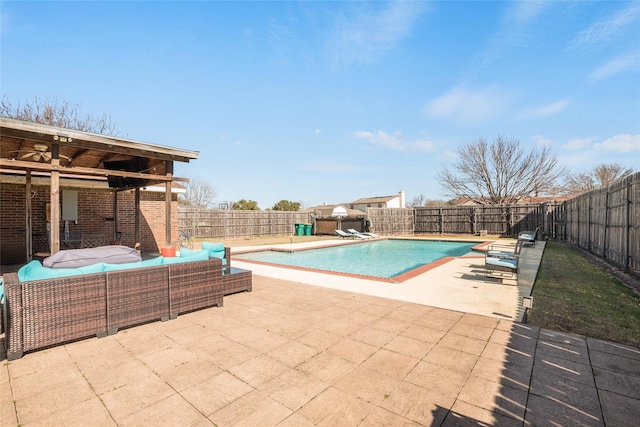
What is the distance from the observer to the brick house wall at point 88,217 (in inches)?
352

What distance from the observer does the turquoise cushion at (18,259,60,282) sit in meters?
3.33

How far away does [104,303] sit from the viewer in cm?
369

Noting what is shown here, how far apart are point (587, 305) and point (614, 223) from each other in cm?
448

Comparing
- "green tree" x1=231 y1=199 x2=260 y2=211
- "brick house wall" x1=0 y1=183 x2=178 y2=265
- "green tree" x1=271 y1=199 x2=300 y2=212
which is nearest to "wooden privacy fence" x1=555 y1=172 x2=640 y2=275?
"brick house wall" x1=0 y1=183 x2=178 y2=265

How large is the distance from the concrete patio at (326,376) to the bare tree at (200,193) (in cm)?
4166

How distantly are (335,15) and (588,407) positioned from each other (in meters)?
12.0

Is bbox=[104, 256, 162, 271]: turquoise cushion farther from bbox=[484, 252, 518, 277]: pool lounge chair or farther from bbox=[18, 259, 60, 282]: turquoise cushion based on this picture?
bbox=[484, 252, 518, 277]: pool lounge chair

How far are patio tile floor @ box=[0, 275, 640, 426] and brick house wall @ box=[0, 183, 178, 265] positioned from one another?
27.7ft

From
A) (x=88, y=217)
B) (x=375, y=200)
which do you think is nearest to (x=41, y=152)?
(x=88, y=217)

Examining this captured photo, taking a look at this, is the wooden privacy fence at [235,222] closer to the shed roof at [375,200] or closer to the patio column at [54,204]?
the patio column at [54,204]

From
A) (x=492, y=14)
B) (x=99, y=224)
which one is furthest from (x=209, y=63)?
(x=492, y=14)

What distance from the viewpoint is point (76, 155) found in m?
7.45

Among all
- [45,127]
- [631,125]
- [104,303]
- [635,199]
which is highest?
[631,125]

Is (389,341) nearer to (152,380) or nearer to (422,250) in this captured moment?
(152,380)
